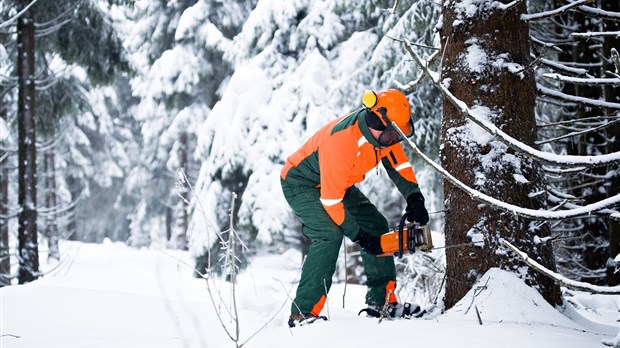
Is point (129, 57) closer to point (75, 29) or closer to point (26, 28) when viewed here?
point (75, 29)

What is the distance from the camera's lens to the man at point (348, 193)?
319cm

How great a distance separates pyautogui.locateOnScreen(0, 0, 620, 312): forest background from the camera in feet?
9.36

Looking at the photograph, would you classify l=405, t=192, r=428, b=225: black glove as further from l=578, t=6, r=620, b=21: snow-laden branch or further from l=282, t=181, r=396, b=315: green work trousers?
l=578, t=6, r=620, b=21: snow-laden branch

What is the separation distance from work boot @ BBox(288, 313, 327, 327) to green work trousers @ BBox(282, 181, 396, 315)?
3cm

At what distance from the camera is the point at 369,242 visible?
3.37 meters

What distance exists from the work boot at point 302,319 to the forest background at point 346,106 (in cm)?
82

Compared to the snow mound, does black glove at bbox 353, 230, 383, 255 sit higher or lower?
higher

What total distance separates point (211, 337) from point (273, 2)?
29.9 ft

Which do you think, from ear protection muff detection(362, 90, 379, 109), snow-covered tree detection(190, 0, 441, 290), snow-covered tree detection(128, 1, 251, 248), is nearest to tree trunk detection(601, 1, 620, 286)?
ear protection muff detection(362, 90, 379, 109)

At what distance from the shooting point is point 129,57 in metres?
9.02

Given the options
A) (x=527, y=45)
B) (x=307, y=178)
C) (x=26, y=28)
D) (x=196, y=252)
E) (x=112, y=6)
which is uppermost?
(x=112, y=6)

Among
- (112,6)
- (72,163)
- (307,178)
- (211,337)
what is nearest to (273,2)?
(112,6)

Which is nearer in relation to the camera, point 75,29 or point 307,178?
point 307,178

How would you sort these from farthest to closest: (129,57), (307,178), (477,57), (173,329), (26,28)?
(129,57), (26,28), (307,178), (173,329), (477,57)
